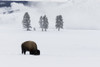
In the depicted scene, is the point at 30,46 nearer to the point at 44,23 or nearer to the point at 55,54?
the point at 55,54

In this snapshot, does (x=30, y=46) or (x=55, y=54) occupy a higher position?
(x=30, y=46)

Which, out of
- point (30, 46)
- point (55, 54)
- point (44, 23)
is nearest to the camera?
point (30, 46)

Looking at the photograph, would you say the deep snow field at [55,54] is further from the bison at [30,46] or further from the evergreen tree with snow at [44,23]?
the evergreen tree with snow at [44,23]

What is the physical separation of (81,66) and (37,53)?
6532mm

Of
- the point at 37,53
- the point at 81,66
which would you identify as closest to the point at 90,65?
the point at 81,66

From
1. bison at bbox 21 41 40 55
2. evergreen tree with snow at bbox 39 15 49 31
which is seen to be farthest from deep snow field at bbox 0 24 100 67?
evergreen tree with snow at bbox 39 15 49 31

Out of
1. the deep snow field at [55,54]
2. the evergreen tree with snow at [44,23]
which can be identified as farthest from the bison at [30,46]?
the evergreen tree with snow at [44,23]

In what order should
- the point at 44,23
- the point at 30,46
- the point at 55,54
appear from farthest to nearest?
the point at 44,23, the point at 55,54, the point at 30,46

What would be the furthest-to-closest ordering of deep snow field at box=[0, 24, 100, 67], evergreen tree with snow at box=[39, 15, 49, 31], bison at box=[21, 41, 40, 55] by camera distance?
evergreen tree with snow at box=[39, 15, 49, 31] → bison at box=[21, 41, 40, 55] → deep snow field at box=[0, 24, 100, 67]

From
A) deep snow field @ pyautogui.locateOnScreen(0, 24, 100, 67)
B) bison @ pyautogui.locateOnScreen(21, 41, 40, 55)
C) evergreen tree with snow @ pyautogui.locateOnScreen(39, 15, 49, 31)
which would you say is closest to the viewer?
deep snow field @ pyautogui.locateOnScreen(0, 24, 100, 67)

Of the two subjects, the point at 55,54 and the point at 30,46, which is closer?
the point at 30,46

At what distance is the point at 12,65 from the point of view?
36.4 ft

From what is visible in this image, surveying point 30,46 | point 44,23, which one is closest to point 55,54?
point 30,46

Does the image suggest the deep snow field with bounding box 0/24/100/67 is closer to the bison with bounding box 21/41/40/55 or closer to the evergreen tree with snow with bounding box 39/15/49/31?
the bison with bounding box 21/41/40/55
